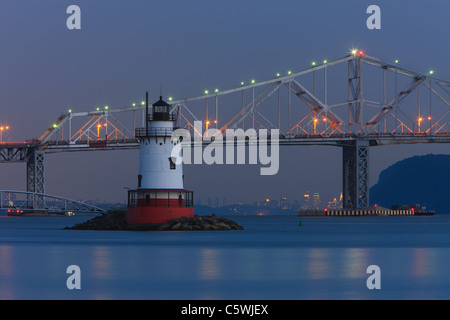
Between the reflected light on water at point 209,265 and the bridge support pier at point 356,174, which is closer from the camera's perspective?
the reflected light on water at point 209,265

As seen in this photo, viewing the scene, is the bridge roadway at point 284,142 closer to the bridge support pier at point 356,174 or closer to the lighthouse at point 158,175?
the bridge support pier at point 356,174

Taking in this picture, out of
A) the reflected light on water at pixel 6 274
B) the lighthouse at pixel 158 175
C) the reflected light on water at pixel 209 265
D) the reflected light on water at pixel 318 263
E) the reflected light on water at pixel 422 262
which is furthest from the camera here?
the lighthouse at pixel 158 175

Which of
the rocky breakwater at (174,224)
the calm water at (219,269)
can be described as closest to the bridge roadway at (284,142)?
Result: the rocky breakwater at (174,224)

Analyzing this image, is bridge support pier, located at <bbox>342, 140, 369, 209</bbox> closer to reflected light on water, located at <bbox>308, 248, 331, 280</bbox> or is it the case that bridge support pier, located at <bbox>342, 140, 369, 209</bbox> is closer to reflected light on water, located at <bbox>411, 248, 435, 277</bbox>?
reflected light on water, located at <bbox>411, 248, 435, 277</bbox>

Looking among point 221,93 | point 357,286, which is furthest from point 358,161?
point 357,286

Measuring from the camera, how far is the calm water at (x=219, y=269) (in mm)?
25047

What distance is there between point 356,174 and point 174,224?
7189cm

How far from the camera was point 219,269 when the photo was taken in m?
31.9

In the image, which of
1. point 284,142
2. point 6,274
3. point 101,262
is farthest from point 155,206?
point 284,142

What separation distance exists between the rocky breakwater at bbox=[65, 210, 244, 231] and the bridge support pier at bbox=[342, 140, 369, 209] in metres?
60.3

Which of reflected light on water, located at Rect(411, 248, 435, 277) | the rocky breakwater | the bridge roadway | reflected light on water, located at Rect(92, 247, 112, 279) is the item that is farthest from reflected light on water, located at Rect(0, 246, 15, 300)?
the bridge roadway

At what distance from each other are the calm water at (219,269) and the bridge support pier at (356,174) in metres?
73.2

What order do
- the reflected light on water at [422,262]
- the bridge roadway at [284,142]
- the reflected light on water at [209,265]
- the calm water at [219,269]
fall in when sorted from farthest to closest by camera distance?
the bridge roadway at [284,142] < the reflected light on water at [422,262] < the reflected light on water at [209,265] < the calm water at [219,269]

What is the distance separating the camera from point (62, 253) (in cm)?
3941
